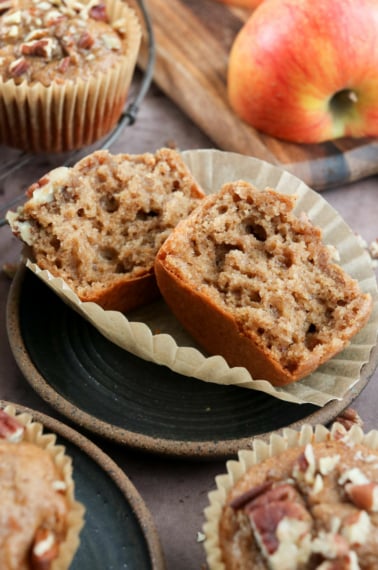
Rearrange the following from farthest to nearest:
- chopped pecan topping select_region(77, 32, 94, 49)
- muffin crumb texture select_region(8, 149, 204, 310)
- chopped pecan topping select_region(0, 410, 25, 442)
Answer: chopped pecan topping select_region(77, 32, 94, 49)
muffin crumb texture select_region(8, 149, 204, 310)
chopped pecan topping select_region(0, 410, 25, 442)

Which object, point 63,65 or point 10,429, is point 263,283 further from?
point 63,65

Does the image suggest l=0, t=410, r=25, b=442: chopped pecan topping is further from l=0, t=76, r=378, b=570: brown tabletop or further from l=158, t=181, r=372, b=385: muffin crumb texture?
l=158, t=181, r=372, b=385: muffin crumb texture

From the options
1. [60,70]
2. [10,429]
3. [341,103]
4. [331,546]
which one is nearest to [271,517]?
[331,546]

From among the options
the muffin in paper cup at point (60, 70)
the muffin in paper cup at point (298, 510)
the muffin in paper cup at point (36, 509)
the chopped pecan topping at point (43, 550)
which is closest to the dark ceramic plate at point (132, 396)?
the muffin in paper cup at point (298, 510)

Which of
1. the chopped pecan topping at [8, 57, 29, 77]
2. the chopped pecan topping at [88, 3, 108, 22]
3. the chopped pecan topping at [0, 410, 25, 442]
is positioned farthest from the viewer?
the chopped pecan topping at [88, 3, 108, 22]

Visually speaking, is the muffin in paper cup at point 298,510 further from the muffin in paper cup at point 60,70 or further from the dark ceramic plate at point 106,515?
the muffin in paper cup at point 60,70

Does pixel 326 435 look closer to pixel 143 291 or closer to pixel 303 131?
pixel 143 291

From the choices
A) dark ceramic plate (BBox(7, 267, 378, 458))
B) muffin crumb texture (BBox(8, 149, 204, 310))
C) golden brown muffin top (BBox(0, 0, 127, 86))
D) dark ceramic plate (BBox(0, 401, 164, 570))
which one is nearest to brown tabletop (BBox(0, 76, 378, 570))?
dark ceramic plate (BBox(7, 267, 378, 458))

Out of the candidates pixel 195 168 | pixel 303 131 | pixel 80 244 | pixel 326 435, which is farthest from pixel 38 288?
pixel 303 131

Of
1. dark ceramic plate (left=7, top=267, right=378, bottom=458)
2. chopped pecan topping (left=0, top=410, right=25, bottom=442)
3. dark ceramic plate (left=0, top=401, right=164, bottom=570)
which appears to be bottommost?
dark ceramic plate (left=7, top=267, right=378, bottom=458)
